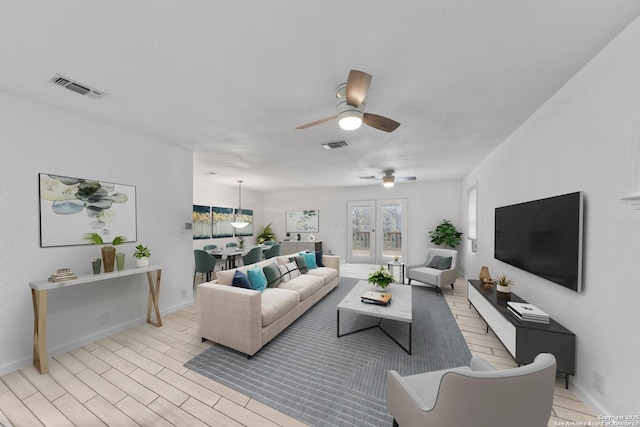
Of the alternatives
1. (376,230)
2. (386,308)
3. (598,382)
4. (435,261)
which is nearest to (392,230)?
(376,230)

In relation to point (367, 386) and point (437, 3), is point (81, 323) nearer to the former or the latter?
point (367, 386)

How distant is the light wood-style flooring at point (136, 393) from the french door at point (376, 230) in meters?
4.38

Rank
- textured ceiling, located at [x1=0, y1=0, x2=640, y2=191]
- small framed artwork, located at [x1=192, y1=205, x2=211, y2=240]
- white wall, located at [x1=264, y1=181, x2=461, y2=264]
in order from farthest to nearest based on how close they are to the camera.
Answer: white wall, located at [x1=264, y1=181, x2=461, y2=264] < small framed artwork, located at [x1=192, y1=205, x2=211, y2=240] < textured ceiling, located at [x1=0, y1=0, x2=640, y2=191]

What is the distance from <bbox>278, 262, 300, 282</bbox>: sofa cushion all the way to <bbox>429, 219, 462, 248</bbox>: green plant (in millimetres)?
4100

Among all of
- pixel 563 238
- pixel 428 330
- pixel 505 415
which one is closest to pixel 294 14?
pixel 505 415

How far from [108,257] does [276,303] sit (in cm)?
199

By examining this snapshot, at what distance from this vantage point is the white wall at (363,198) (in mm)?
6414

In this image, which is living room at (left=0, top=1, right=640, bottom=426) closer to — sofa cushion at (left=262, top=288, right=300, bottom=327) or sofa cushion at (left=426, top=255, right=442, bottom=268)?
sofa cushion at (left=426, top=255, right=442, bottom=268)

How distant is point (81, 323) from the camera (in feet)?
8.34

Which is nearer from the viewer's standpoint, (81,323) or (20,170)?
(20,170)

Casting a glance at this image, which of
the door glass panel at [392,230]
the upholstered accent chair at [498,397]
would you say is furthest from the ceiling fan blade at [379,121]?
the door glass panel at [392,230]

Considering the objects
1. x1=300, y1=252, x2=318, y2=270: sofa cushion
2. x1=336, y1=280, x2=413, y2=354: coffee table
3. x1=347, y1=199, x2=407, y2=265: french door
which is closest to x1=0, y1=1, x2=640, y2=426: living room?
x1=336, y1=280, x2=413, y2=354: coffee table

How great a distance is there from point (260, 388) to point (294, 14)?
2715 mm

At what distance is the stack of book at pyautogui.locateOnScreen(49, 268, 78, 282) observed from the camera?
2182 millimetres
